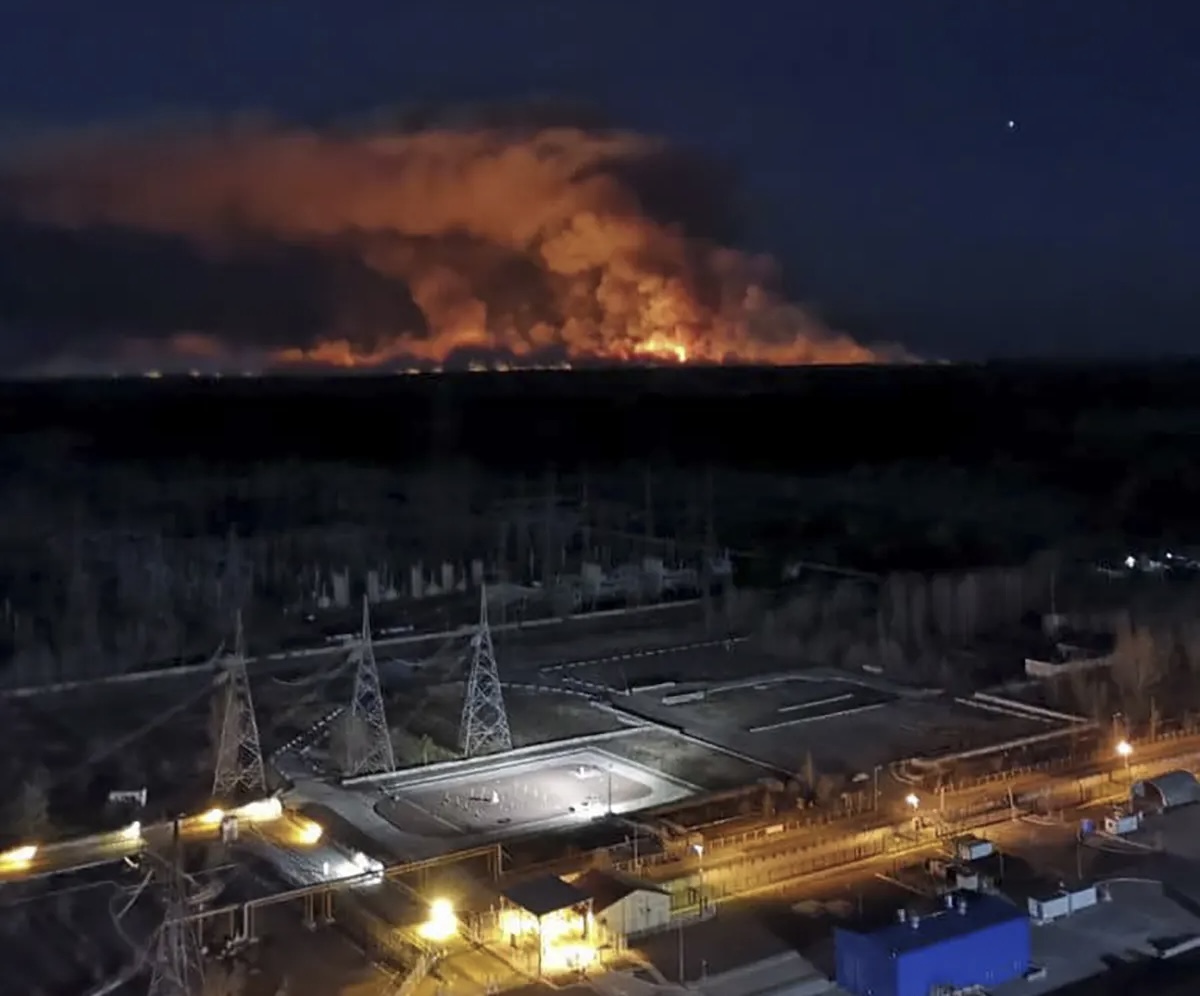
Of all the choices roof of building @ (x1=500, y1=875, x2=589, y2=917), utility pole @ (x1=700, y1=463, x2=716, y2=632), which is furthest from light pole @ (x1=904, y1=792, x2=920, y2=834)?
utility pole @ (x1=700, y1=463, x2=716, y2=632)

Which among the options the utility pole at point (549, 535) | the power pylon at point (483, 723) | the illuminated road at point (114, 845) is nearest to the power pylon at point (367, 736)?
the power pylon at point (483, 723)

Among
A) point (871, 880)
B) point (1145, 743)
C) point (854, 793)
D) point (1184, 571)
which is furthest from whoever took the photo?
point (1184, 571)

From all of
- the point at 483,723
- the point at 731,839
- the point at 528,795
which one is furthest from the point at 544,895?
the point at 483,723

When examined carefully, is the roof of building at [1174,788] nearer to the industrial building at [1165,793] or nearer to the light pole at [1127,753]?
the industrial building at [1165,793]

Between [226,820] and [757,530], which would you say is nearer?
[226,820]

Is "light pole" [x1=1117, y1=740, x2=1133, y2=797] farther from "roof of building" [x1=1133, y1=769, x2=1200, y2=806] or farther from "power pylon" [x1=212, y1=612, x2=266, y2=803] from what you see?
"power pylon" [x1=212, y1=612, x2=266, y2=803]

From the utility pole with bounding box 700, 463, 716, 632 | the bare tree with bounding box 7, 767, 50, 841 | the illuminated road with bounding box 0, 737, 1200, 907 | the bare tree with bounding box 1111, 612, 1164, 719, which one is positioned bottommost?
the bare tree with bounding box 7, 767, 50, 841

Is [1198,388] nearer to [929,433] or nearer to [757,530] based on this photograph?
[929,433]

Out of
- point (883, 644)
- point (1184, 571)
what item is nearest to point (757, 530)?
point (1184, 571)
